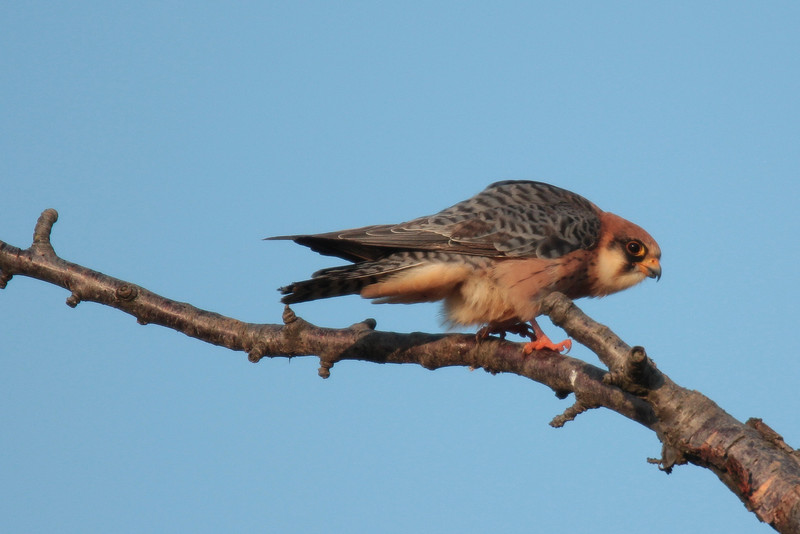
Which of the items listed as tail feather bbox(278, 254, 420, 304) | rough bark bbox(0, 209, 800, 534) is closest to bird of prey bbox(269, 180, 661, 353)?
tail feather bbox(278, 254, 420, 304)

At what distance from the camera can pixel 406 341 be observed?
15.4 feet

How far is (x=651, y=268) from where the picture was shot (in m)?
6.24

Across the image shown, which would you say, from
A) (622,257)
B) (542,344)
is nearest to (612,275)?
(622,257)

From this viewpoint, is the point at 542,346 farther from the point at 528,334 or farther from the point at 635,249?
the point at 635,249

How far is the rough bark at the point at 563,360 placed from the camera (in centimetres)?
297

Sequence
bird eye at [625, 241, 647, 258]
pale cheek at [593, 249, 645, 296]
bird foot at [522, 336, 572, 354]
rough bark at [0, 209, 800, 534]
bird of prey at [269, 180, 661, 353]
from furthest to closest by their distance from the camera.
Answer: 1. bird eye at [625, 241, 647, 258]
2. pale cheek at [593, 249, 645, 296]
3. bird of prey at [269, 180, 661, 353]
4. bird foot at [522, 336, 572, 354]
5. rough bark at [0, 209, 800, 534]

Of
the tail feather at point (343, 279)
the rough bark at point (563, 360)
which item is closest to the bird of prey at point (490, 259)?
the tail feather at point (343, 279)

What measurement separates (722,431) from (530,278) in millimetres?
2420

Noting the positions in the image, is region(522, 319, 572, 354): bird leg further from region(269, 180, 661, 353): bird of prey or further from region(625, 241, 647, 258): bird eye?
region(625, 241, 647, 258): bird eye

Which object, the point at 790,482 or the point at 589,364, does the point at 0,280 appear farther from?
the point at 790,482

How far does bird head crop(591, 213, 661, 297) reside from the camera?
6.06 meters

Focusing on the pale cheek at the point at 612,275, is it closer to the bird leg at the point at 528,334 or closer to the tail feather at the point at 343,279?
the bird leg at the point at 528,334

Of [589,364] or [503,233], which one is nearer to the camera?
[589,364]

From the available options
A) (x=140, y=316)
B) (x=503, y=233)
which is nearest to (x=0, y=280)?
(x=140, y=316)
